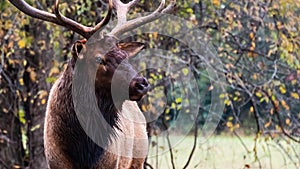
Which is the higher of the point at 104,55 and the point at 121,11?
the point at 121,11

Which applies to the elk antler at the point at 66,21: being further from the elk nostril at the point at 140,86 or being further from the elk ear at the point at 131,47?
the elk nostril at the point at 140,86

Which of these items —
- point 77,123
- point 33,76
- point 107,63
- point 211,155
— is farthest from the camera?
point 211,155

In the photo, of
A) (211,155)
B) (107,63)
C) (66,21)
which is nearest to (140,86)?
(107,63)

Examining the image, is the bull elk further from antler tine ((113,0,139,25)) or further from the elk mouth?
antler tine ((113,0,139,25))

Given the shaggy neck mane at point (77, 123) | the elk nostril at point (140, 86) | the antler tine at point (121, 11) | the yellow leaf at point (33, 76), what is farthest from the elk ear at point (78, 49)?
the yellow leaf at point (33, 76)

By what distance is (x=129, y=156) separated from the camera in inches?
214

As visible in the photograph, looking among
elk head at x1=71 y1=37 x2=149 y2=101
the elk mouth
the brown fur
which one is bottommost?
the brown fur

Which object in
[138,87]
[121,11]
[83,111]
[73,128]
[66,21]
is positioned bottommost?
[73,128]

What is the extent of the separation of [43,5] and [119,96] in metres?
3.40

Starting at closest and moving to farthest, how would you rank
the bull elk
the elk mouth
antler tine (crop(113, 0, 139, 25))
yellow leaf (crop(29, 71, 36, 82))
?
the elk mouth < the bull elk < antler tine (crop(113, 0, 139, 25)) < yellow leaf (crop(29, 71, 36, 82))

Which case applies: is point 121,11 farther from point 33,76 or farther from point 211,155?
point 211,155

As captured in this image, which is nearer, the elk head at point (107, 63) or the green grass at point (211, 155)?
the elk head at point (107, 63)

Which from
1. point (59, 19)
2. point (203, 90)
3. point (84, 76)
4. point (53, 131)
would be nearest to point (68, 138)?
point (53, 131)

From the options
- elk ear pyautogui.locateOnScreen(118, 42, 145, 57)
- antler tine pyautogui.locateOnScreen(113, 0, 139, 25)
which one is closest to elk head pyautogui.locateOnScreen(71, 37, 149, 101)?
elk ear pyautogui.locateOnScreen(118, 42, 145, 57)
